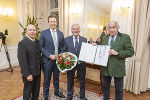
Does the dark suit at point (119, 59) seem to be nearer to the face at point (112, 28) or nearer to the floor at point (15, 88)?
the face at point (112, 28)

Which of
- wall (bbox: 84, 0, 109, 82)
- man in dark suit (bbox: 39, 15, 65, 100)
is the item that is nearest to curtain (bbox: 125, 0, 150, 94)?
wall (bbox: 84, 0, 109, 82)

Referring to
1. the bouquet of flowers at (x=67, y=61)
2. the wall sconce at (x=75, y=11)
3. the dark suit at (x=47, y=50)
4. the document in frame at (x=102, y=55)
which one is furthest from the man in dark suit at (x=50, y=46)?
the wall sconce at (x=75, y=11)

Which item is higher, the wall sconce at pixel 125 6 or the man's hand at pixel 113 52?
the wall sconce at pixel 125 6

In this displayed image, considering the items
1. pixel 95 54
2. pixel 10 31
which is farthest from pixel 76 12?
pixel 10 31

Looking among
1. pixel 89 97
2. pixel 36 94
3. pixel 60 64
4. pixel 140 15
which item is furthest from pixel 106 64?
pixel 140 15

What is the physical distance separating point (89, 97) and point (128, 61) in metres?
1.41

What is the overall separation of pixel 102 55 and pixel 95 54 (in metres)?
0.13

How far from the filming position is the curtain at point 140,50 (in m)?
2.68

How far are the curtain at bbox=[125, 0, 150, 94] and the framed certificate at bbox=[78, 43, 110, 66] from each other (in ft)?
4.39

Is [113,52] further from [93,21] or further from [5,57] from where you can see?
[5,57]

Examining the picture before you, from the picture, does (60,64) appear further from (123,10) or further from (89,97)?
(123,10)

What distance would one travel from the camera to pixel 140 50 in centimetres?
279

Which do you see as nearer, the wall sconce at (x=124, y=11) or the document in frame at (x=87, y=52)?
the document in frame at (x=87, y=52)

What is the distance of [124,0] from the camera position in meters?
3.06
